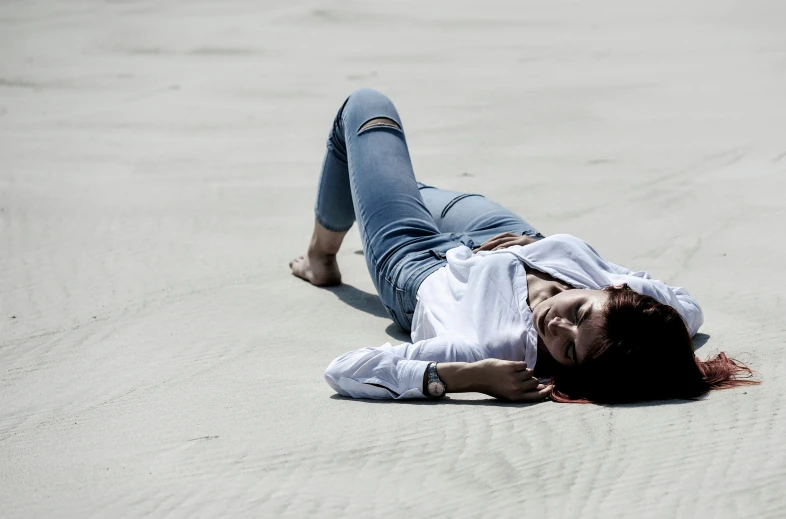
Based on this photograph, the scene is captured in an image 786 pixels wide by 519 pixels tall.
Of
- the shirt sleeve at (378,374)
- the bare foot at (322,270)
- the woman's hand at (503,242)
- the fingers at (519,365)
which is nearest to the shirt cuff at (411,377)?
the shirt sleeve at (378,374)

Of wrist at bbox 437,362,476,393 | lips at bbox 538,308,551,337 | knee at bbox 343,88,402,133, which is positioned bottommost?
wrist at bbox 437,362,476,393

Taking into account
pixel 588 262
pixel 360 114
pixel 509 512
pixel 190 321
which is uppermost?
pixel 360 114

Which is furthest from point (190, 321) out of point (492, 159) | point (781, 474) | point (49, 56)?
point (49, 56)

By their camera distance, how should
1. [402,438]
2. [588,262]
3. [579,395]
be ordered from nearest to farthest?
[402,438]
[579,395]
[588,262]

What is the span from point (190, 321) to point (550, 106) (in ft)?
14.1

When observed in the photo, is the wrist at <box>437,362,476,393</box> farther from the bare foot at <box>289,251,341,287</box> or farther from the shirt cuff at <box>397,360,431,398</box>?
the bare foot at <box>289,251,341,287</box>

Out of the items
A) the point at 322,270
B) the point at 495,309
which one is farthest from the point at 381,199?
the point at 495,309

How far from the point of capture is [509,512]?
1969 mm

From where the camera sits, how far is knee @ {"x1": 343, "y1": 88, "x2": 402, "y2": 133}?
370 cm

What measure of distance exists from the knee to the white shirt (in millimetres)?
761

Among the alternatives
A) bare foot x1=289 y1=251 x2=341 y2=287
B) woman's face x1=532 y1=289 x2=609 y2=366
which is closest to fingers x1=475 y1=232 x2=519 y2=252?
woman's face x1=532 y1=289 x2=609 y2=366

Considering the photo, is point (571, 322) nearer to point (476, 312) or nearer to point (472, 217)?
point (476, 312)

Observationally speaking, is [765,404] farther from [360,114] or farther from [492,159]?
[492,159]

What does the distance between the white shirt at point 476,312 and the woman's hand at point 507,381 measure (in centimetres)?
13
